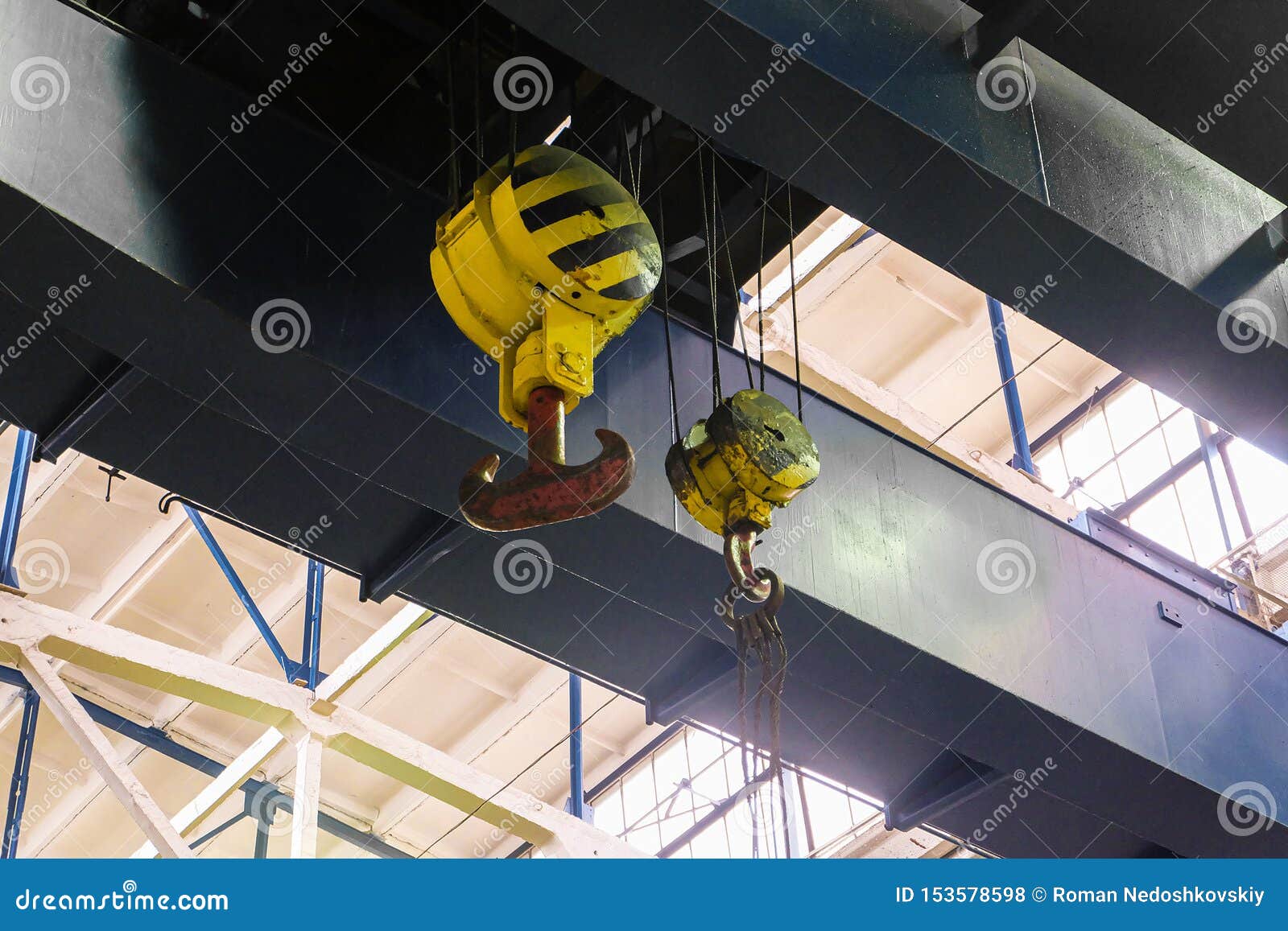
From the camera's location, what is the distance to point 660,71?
3838 mm

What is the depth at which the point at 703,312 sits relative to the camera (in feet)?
18.4

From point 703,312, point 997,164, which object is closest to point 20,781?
point 703,312

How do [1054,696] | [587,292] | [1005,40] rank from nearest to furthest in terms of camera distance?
[587,292]
[1005,40]
[1054,696]

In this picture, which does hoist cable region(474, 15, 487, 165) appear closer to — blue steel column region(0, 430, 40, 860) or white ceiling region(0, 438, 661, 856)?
blue steel column region(0, 430, 40, 860)

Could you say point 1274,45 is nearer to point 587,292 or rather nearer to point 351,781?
point 587,292

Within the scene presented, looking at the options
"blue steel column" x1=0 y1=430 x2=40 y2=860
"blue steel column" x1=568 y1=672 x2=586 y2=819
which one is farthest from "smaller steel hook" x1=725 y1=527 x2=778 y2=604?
"blue steel column" x1=568 y1=672 x2=586 y2=819

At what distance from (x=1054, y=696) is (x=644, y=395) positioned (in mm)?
1942

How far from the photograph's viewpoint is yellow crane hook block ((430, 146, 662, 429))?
3781mm

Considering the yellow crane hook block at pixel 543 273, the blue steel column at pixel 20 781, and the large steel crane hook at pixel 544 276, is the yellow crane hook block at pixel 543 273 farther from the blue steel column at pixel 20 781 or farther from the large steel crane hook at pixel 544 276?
the blue steel column at pixel 20 781

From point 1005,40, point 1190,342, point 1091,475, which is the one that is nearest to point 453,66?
point 1005,40

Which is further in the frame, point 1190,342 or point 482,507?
point 1190,342

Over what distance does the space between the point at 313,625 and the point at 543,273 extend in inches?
303

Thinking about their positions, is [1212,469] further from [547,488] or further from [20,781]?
[547,488]

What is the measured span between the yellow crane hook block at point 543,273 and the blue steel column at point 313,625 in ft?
22.3
